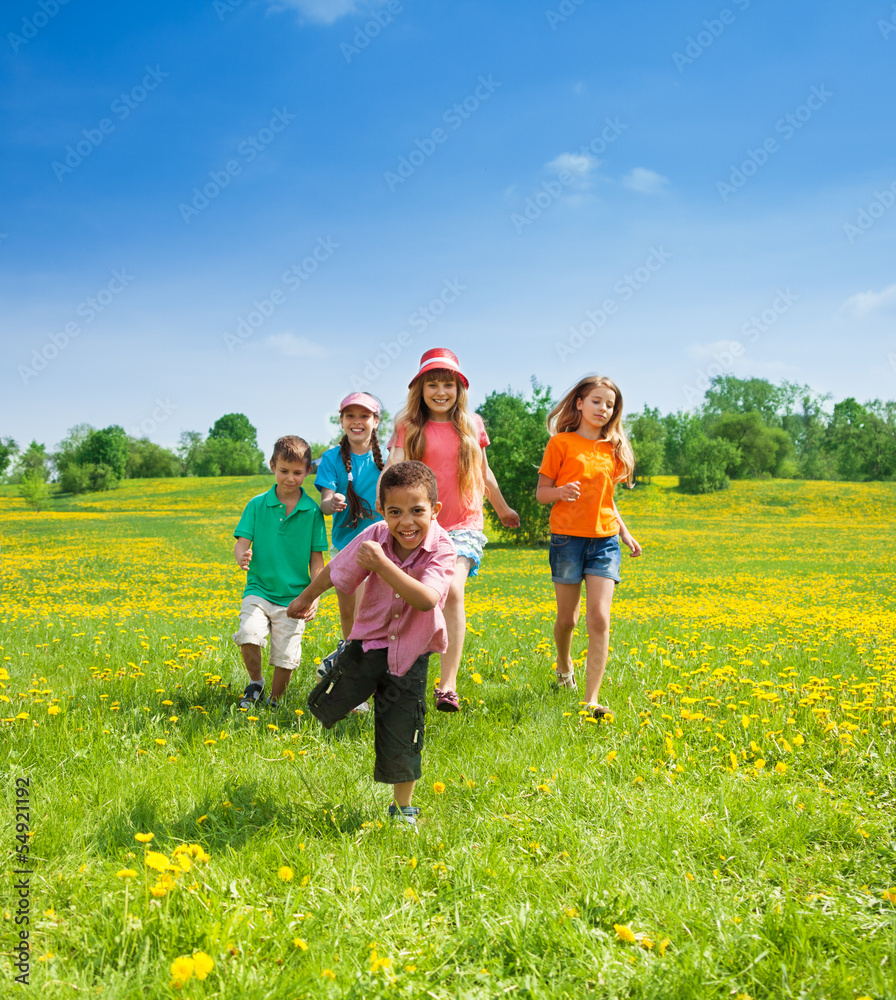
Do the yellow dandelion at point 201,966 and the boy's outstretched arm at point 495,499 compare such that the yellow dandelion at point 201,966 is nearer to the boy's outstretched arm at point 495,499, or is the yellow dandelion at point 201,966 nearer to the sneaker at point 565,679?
the boy's outstretched arm at point 495,499

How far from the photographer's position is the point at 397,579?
284cm

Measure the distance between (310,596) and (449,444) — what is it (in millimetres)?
1610

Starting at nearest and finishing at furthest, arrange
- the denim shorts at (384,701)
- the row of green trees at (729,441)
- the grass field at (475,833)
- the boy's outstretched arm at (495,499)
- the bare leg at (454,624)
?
the grass field at (475,833) < the denim shorts at (384,701) < the bare leg at (454,624) < the boy's outstretched arm at (495,499) < the row of green trees at (729,441)

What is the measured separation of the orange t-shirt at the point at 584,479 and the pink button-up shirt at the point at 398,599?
1817 mm

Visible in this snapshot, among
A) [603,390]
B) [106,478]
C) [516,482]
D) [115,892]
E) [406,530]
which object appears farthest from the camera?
[106,478]

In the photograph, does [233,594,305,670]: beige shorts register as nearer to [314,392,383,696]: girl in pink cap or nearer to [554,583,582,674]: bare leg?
[314,392,383,696]: girl in pink cap

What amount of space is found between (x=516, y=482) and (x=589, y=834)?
26.2 meters

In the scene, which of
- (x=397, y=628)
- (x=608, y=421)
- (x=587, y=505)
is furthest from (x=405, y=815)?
(x=608, y=421)

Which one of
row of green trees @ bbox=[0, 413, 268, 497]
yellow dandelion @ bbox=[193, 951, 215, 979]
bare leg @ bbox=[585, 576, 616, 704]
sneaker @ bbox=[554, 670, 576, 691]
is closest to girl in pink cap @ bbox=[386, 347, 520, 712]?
bare leg @ bbox=[585, 576, 616, 704]

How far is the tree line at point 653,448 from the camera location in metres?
29.1

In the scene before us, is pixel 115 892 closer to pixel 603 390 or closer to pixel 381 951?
pixel 381 951

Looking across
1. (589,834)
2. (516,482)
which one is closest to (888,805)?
(589,834)

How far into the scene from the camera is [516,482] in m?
28.8

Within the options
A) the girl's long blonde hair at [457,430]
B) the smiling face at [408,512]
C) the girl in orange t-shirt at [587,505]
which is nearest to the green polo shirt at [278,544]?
the girl's long blonde hair at [457,430]
